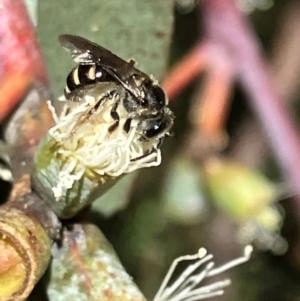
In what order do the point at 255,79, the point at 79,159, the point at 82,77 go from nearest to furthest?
the point at 79,159, the point at 82,77, the point at 255,79

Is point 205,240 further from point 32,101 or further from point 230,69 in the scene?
point 32,101

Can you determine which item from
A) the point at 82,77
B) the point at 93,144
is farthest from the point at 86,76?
the point at 93,144

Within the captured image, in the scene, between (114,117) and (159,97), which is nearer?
(114,117)

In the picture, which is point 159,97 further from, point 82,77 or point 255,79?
point 255,79

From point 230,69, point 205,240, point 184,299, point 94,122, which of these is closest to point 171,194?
point 205,240

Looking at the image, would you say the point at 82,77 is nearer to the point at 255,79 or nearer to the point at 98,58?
the point at 98,58

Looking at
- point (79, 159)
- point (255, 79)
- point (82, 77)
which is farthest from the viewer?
point (255, 79)

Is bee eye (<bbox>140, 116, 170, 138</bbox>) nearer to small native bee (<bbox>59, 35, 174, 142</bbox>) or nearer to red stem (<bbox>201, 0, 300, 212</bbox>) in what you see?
small native bee (<bbox>59, 35, 174, 142</bbox>)
